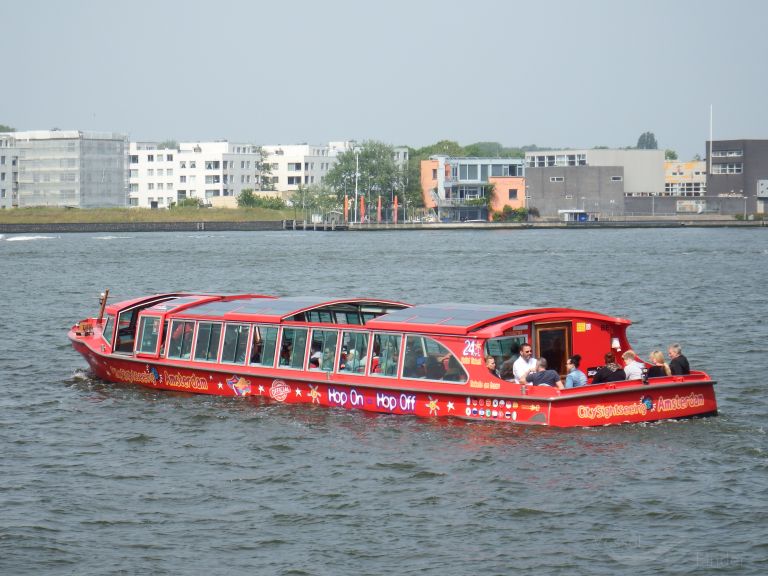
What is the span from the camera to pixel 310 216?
636 ft

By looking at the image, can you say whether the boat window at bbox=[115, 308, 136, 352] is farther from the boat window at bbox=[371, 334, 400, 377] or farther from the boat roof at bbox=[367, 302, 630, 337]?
the boat window at bbox=[371, 334, 400, 377]

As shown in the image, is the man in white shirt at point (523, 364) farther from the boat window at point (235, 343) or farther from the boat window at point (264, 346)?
the boat window at point (235, 343)

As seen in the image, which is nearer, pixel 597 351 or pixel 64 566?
pixel 64 566

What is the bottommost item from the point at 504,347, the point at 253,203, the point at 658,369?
the point at 658,369

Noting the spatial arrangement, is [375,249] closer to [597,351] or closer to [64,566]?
[597,351]

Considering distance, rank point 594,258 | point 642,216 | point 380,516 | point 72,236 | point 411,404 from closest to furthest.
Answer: point 380,516 < point 411,404 < point 594,258 < point 72,236 < point 642,216

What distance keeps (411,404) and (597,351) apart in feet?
14.8

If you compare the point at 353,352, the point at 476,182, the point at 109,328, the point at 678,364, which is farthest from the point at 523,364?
the point at 476,182

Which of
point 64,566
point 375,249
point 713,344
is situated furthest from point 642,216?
point 64,566

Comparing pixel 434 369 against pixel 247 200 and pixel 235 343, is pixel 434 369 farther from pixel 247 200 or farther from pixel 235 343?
pixel 247 200

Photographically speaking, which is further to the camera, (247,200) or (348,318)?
(247,200)

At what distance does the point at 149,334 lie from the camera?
32.0m

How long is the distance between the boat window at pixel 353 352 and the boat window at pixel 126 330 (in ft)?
25.5

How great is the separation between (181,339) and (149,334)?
113 centimetres
